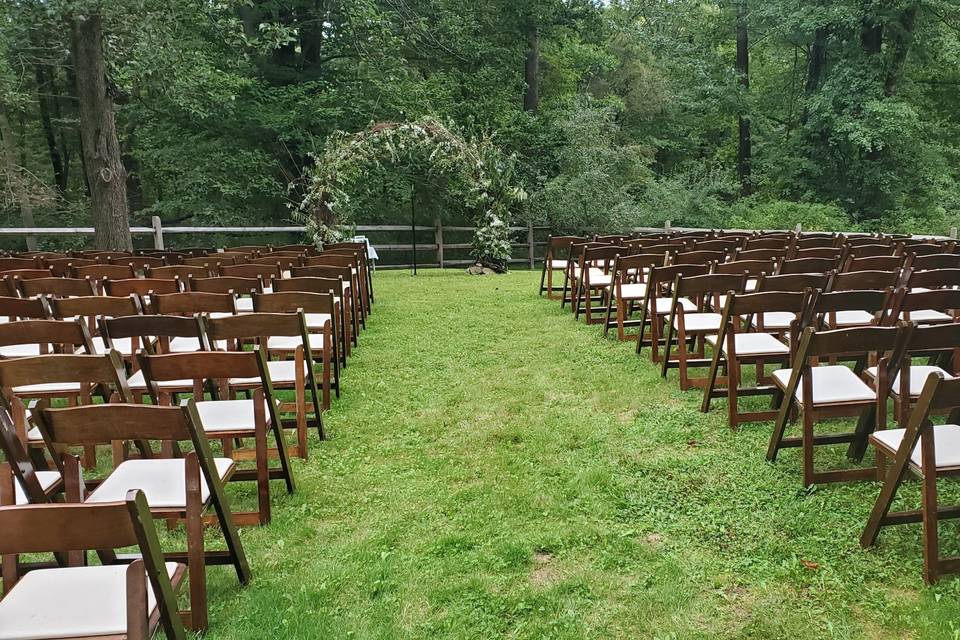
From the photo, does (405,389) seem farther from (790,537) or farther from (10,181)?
(10,181)

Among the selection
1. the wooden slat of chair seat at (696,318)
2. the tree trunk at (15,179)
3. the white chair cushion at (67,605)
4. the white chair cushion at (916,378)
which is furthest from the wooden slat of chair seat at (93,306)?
the tree trunk at (15,179)

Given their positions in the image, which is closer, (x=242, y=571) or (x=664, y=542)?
(x=242, y=571)

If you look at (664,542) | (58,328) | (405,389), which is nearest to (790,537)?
(664,542)

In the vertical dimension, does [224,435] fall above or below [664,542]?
above

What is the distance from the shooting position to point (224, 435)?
3162 millimetres

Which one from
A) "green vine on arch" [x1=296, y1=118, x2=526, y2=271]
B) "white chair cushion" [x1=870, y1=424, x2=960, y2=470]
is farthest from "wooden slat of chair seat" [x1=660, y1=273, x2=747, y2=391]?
"green vine on arch" [x1=296, y1=118, x2=526, y2=271]

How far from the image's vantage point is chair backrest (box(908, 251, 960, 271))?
5496 mm

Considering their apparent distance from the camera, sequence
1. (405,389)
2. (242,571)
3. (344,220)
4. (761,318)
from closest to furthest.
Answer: (242,571)
(761,318)
(405,389)
(344,220)

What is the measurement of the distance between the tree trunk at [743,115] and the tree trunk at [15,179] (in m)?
21.6

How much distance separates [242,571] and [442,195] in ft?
48.6

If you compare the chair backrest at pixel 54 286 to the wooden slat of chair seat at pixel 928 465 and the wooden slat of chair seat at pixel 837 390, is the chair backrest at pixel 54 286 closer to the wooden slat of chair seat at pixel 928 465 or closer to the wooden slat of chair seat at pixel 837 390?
the wooden slat of chair seat at pixel 837 390

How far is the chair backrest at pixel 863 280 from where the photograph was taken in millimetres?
4562

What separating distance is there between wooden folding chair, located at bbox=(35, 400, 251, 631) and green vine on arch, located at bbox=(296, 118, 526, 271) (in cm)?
1112

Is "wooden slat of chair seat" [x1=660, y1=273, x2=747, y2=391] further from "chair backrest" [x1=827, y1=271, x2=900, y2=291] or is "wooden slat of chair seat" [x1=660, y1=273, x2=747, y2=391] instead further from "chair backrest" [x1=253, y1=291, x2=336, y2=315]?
"chair backrest" [x1=253, y1=291, x2=336, y2=315]
